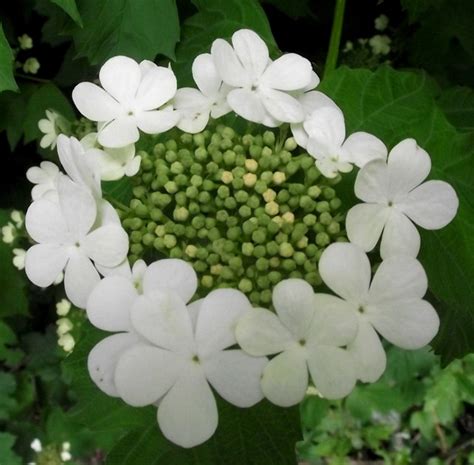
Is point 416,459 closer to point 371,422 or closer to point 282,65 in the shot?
point 371,422

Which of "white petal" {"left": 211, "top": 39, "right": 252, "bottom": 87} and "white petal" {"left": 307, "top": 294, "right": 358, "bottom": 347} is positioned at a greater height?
"white petal" {"left": 211, "top": 39, "right": 252, "bottom": 87}

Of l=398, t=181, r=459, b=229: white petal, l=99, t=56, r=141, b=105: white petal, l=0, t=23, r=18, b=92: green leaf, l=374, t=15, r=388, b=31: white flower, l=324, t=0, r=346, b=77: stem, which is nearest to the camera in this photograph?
l=398, t=181, r=459, b=229: white petal

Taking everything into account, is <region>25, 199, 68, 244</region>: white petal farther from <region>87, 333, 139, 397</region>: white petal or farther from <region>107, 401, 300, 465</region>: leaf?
<region>107, 401, 300, 465</region>: leaf

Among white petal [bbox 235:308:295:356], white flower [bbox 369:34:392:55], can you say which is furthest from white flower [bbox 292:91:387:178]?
white flower [bbox 369:34:392:55]

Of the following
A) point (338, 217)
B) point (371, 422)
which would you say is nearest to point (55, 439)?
point (371, 422)

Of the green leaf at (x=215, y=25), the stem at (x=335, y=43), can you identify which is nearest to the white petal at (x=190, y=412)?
the green leaf at (x=215, y=25)

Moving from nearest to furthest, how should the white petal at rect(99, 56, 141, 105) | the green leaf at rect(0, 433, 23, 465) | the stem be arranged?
1. the white petal at rect(99, 56, 141, 105)
2. the stem
3. the green leaf at rect(0, 433, 23, 465)
